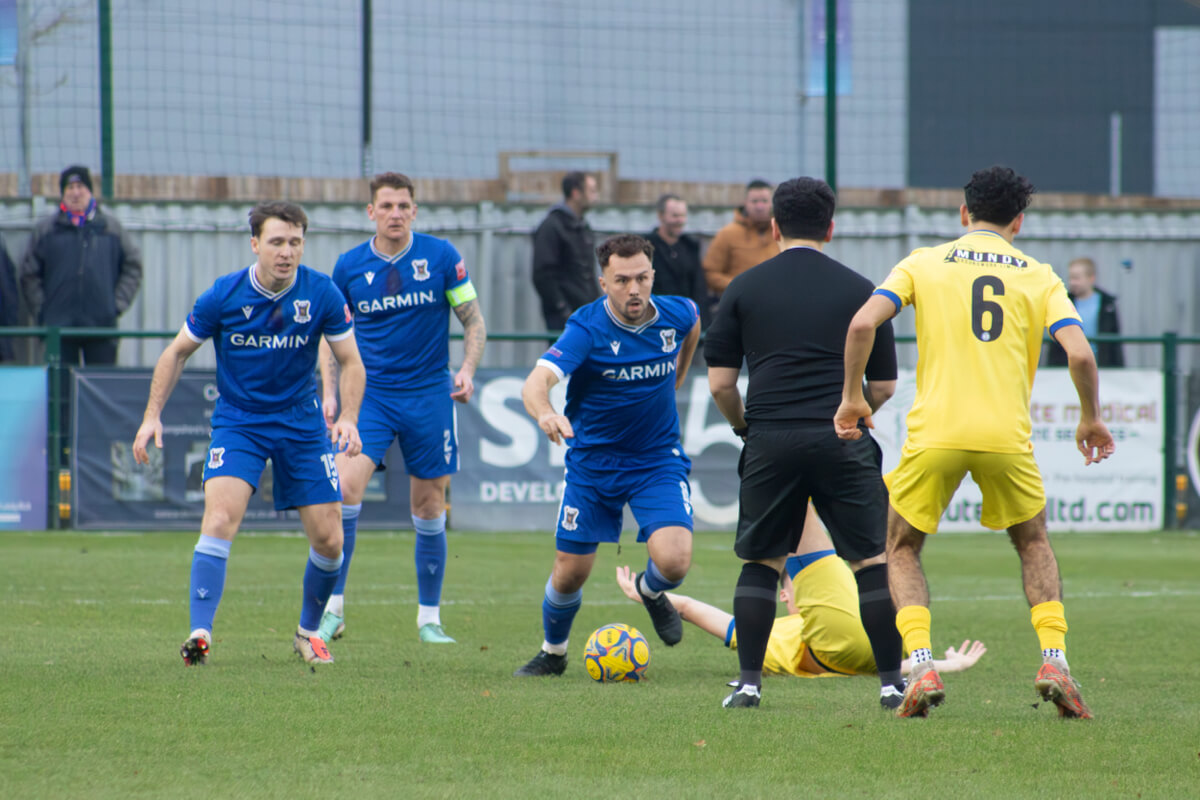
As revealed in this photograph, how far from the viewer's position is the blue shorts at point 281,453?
664 centimetres

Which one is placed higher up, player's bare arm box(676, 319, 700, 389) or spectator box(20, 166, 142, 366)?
spectator box(20, 166, 142, 366)

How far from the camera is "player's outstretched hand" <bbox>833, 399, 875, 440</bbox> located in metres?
5.07

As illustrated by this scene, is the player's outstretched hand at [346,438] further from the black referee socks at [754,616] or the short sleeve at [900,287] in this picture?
the short sleeve at [900,287]

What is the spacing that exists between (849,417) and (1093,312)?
1066 cm

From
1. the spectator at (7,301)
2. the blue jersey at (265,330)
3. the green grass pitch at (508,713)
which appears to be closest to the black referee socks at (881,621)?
the green grass pitch at (508,713)

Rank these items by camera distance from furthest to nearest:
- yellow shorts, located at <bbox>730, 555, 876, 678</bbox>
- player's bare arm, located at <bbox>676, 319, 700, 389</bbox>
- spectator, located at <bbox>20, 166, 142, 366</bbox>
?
spectator, located at <bbox>20, 166, 142, 366</bbox> < player's bare arm, located at <bbox>676, 319, 700, 389</bbox> < yellow shorts, located at <bbox>730, 555, 876, 678</bbox>

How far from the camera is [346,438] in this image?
647 cm

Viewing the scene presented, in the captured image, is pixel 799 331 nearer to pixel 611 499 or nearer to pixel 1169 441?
pixel 611 499

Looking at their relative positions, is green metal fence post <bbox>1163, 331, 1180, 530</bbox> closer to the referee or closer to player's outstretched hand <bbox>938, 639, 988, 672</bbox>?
player's outstretched hand <bbox>938, 639, 988, 672</bbox>

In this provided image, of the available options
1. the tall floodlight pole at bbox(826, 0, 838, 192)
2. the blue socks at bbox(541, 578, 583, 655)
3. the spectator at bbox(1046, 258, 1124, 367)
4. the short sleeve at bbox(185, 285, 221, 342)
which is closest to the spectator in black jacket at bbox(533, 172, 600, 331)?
the tall floodlight pole at bbox(826, 0, 838, 192)

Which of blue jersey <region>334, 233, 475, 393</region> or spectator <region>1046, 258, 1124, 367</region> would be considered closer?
blue jersey <region>334, 233, 475, 393</region>

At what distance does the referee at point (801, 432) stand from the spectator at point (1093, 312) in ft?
32.8

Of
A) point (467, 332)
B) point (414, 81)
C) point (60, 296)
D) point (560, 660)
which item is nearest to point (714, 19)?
point (414, 81)

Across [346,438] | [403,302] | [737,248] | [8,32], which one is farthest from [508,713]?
[8,32]
